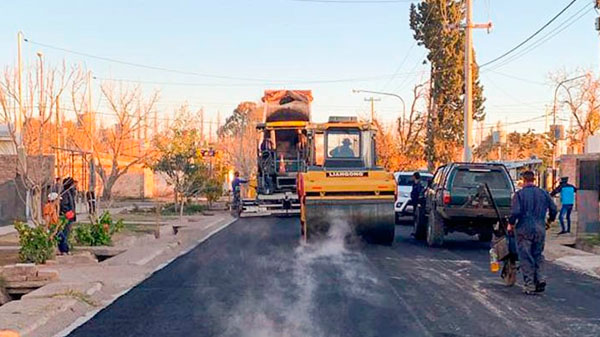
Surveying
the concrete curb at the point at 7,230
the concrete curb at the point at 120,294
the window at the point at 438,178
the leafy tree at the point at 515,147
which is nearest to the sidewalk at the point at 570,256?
the window at the point at 438,178

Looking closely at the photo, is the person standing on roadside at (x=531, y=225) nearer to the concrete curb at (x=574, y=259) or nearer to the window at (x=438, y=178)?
the concrete curb at (x=574, y=259)

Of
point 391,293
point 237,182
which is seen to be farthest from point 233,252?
point 237,182

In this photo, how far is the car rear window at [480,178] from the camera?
18359 mm

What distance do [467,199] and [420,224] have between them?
2957 millimetres

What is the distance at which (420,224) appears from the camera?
68.2 ft

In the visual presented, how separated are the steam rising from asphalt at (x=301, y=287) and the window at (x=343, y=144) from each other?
10.2 feet

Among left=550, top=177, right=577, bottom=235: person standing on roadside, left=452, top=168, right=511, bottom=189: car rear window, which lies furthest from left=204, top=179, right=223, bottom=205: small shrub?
left=452, top=168, right=511, bottom=189: car rear window

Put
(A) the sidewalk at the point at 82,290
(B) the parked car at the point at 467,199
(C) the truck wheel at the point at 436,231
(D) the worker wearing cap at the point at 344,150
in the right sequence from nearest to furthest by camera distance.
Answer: (A) the sidewalk at the point at 82,290 < (B) the parked car at the point at 467,199 < (C) the truck wheel at the point at 436,231 < (D) the worker wearing cap at the point at 344,150

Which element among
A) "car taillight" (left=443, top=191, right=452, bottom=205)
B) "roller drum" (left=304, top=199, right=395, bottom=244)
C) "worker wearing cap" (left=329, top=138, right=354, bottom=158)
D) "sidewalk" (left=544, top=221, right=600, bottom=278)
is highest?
"worker wearing cap" (left=329, top=138, right=354, bottom=158)

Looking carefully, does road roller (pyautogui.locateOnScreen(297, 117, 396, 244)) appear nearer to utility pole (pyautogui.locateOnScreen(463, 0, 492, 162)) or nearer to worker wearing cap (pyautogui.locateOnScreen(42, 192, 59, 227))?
worker wearing cap (pyautogui.locateOnScreen(42, 192, 59, 227))

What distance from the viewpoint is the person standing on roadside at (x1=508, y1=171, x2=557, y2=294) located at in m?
11.9

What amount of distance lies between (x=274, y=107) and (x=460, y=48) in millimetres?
21394

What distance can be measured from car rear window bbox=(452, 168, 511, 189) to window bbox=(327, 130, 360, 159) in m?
3.16

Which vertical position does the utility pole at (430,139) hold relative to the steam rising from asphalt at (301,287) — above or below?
above
